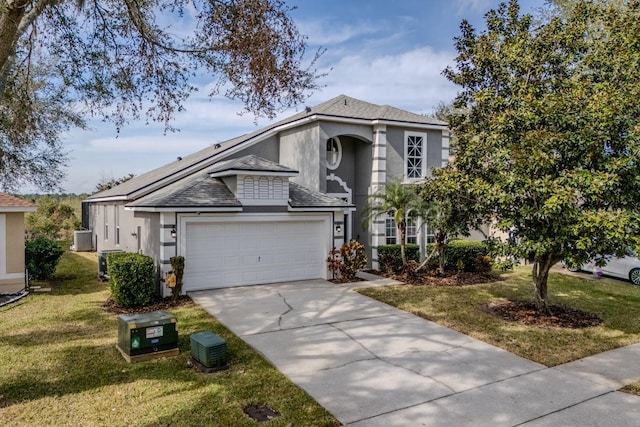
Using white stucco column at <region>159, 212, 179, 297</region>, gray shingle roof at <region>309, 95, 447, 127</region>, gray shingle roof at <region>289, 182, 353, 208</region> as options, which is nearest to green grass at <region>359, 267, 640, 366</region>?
gray shingle roof at <region>289, 182, 353, 208</region>

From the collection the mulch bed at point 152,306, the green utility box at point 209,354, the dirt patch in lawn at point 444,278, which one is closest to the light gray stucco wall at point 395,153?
the dirt patch in lawn at point 444,278

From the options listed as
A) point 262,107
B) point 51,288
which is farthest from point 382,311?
point 51,288

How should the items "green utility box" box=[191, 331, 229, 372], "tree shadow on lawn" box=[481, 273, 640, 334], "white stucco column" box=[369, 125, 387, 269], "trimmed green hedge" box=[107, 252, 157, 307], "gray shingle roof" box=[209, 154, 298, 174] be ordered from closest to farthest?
"green utility box" box=[191, 331, 229, 372], "tree shadow on lawn" box=[481, 273, 640, 334], "trimmed green hedge" box=[107, 252, 157, 307], "gray shingle roof" box=[209, 154, 298, 174], "white stucco column" box=[369, 125, 387, 269]

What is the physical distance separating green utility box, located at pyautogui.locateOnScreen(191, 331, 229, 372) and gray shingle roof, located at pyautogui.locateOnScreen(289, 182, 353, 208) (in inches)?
274

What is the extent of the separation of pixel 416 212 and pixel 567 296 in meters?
5.25

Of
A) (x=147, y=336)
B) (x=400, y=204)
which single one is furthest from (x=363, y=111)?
(x=147, y=336)

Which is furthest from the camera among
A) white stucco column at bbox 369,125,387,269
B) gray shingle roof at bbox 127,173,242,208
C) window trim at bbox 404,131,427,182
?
window trim at bbox 404,131,427,182

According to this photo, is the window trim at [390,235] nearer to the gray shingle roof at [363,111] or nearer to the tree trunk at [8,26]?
the gray shingle roof at [363,111]

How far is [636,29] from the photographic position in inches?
338

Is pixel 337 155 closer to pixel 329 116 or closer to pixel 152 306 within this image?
pixel 329 116

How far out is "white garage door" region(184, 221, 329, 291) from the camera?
11.9 meters

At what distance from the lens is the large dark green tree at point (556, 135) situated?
8023mm

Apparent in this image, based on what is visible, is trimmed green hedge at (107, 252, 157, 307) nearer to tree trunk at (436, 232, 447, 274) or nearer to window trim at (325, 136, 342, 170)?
window trim at (325, 136, 342, 170)

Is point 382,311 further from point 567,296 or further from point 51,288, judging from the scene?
point 51,288
